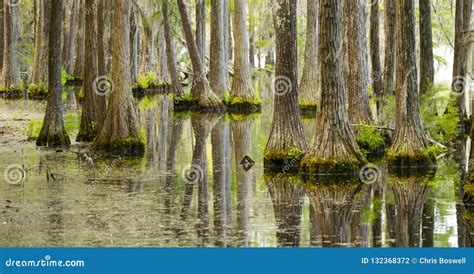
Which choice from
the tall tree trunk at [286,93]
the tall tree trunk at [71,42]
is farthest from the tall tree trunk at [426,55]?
the tall tree trunk at [71,42]

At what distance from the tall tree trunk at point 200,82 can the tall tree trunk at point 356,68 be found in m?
9.19

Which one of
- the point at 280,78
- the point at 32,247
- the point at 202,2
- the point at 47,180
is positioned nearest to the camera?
the point at 32,247

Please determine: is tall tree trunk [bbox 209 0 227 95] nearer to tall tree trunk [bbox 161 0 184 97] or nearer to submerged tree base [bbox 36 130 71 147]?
tall tree trunk [bbox 161 0 184 97]

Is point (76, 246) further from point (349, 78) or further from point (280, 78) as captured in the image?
point (349, 78)

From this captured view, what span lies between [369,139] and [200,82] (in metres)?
12.4

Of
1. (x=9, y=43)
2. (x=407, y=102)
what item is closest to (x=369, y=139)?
(x=407, y=102)

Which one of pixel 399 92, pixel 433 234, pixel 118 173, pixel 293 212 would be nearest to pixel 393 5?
pixel 399 92

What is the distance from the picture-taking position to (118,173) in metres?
16.4

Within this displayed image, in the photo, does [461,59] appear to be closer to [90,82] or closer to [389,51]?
[389,51]

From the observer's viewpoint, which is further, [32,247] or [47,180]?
[47,180]

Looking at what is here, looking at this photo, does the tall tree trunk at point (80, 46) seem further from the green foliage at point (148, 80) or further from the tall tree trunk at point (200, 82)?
the tall tree trunk at point (200, 82)

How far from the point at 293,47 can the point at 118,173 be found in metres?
3.92

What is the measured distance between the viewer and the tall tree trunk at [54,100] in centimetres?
1994

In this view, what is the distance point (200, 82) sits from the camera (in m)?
30.7
